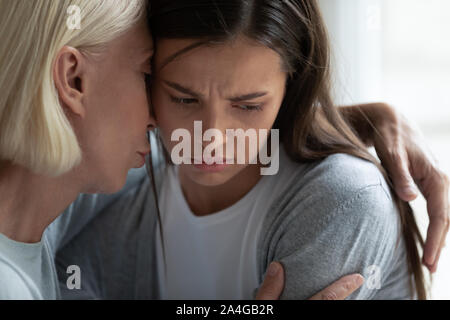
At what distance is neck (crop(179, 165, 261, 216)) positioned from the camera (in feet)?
3.15

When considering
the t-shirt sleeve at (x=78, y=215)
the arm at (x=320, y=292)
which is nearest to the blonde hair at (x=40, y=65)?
the t-shirt sleeve at (x=78, y=215)

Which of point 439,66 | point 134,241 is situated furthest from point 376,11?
point 439,66

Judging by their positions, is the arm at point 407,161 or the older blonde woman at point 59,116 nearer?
the older blonde woman at point 59,116

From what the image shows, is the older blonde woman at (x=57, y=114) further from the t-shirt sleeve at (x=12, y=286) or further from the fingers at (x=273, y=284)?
the fingers at (x=273, y=284)

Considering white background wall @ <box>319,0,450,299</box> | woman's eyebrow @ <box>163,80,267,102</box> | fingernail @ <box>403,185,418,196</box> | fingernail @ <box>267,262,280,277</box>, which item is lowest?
fingernail @ <box>267,262,280,277</box>

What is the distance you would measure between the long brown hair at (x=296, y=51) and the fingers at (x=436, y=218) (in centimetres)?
5

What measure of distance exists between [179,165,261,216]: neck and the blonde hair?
0.30 metres

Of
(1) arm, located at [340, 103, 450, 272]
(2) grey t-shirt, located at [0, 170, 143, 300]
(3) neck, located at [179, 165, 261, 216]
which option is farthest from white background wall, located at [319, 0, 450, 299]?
(2) grey t-shirt, located at [0, 170, 143, 300]

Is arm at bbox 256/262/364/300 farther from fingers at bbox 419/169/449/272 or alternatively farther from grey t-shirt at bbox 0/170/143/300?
grey t-shirt at bbox 0/170/143/300

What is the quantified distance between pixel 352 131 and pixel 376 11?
0.75 ft

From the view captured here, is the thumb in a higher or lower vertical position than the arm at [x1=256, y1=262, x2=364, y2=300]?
higher

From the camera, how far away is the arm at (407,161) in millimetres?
842

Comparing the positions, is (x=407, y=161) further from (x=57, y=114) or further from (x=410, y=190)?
(x=57, y=114)

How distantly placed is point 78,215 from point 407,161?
1.95 ft
